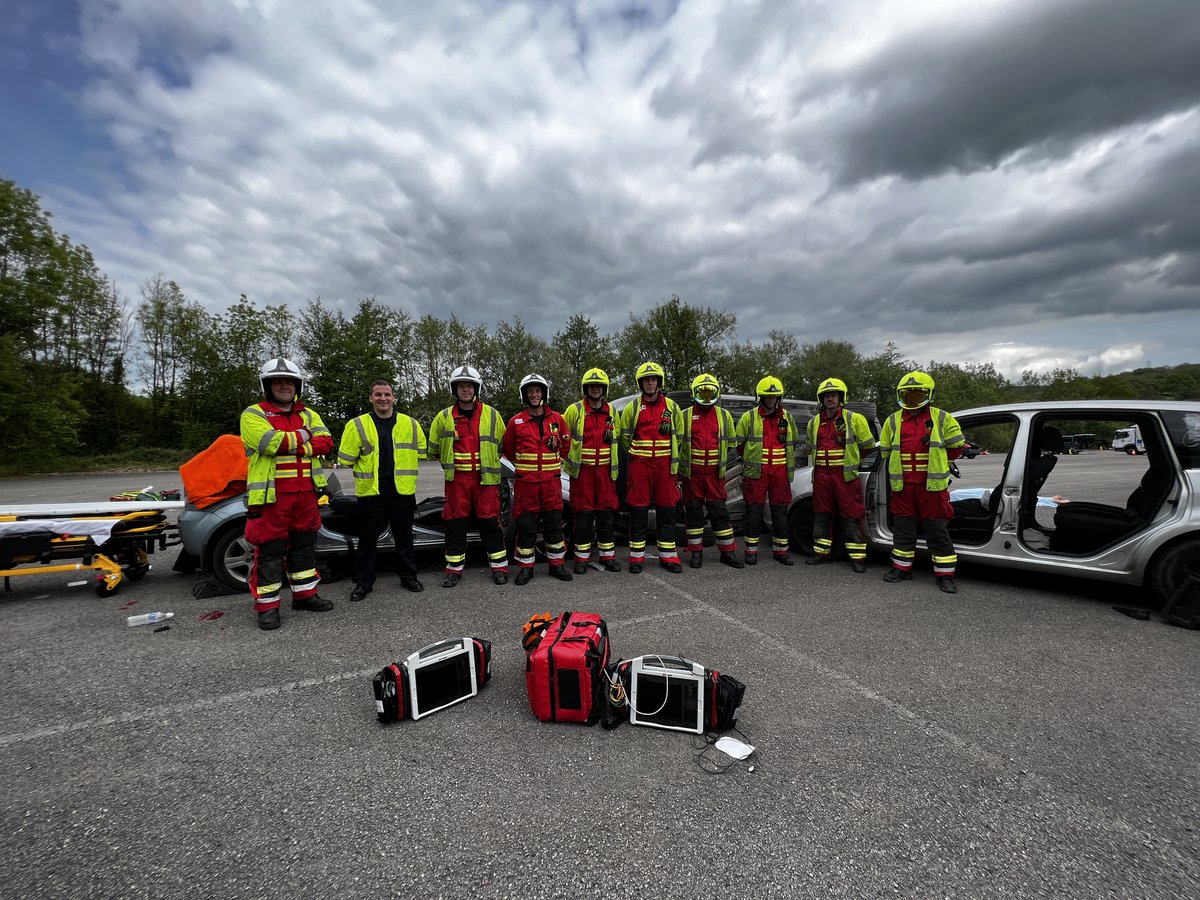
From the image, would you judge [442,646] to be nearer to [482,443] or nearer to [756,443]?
[482,443]

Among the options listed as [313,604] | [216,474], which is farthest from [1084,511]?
[216,474]

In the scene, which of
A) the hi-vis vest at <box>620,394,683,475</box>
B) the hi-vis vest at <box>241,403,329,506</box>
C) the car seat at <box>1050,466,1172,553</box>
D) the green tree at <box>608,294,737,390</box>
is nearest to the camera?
the hi-vis vest at <box>241,403,329,506</box>

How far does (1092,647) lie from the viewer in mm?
3363

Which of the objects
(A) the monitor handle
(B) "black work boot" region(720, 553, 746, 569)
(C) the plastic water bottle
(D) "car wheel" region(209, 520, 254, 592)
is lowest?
(B) "black work boot" region(720, 553, 746, 569)

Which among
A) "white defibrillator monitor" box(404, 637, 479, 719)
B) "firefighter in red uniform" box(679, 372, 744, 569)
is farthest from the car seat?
"white defibrillator monitor" box(404, 637, 479, 719)

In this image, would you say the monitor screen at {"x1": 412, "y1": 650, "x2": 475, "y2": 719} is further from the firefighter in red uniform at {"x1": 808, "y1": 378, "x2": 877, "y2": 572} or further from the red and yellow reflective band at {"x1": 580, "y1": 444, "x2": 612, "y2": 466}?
the firefighter in red uniform at {"x1": 808, "y1": 378, "x2": 877, "y2": 572}

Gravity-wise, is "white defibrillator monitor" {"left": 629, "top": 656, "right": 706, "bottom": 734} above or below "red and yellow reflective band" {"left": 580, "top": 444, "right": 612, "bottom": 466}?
below

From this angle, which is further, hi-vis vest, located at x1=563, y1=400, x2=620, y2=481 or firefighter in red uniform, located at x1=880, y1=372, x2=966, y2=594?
hi-vis vest, located at x1=563, y1=400, x2=620, y2=481

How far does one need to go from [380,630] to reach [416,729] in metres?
1.40

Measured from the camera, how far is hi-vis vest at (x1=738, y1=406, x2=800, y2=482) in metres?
5.53

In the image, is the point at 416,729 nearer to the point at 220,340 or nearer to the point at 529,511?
the point at 529,511

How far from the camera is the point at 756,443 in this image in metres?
5.54

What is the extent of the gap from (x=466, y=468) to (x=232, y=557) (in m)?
2.24

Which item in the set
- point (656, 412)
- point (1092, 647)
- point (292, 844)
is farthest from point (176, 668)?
point (1092, 647)
